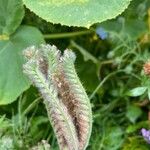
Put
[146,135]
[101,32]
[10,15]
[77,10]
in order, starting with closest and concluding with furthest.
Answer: [77,10] → [146,135] → [10,15] → [101,32]

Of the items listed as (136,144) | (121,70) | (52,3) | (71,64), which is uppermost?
(52,3)

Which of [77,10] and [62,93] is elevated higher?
[77,10]

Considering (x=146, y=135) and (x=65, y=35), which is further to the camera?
(x=65, y=35)

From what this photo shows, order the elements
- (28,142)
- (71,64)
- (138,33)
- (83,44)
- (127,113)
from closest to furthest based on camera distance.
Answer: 1. (71,64)
2. (28,142)
3. (127,113)
4. (138,33)
5. (83,44)

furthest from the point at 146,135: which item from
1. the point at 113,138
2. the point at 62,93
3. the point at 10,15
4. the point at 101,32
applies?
the point at 10,15

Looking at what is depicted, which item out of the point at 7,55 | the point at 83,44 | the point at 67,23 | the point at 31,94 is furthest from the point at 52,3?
the point at 83,44

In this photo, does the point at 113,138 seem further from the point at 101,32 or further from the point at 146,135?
the point at 101,32

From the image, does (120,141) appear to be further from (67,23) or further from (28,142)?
(67,23)

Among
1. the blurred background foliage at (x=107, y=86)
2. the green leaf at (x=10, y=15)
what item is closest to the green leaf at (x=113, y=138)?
the blurred background foliage at (x=107, y=86)
